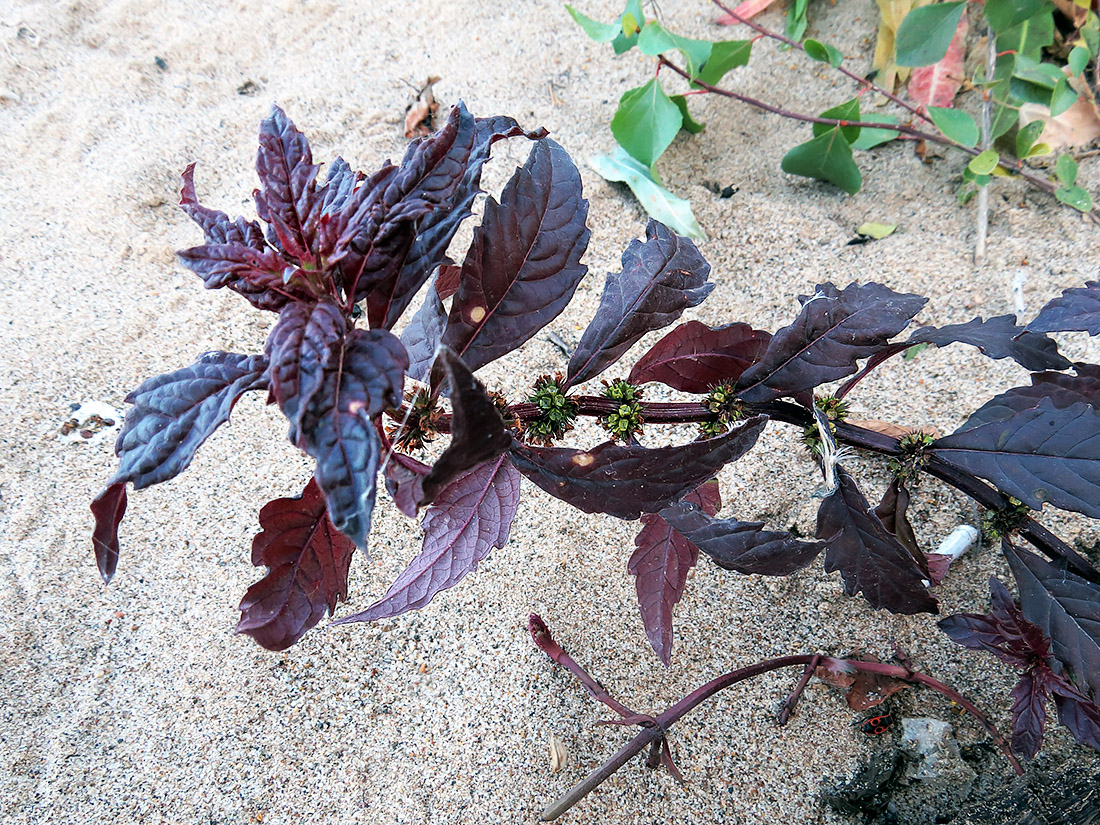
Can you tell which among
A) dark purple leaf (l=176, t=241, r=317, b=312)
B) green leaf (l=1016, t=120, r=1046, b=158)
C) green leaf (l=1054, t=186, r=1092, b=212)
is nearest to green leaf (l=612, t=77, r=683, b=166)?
green leaf (l=1016, t=120, r=1046, b=158)

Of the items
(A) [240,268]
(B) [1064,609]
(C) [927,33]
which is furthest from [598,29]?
(B) [1064,609]

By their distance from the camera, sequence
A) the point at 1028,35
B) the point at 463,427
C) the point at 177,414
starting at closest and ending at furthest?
the point at 463,427
the point at 177,414
the point at 1028,35

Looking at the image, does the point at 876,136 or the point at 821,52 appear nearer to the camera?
the point at 821,52

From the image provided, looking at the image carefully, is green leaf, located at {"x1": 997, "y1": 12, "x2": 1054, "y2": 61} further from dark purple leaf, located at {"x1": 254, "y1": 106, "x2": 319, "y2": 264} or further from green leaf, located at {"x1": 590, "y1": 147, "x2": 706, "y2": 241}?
dark purple leaf, located at {"x1": 254, "y1": 106, "x2": 319, "y2": 264}

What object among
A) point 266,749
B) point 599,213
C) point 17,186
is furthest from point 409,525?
point 17,186

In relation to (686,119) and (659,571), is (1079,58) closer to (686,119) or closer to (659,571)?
(686,119)

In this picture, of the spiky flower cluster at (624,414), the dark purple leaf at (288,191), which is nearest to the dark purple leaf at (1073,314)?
the spiky flower cluster at (624,414)
